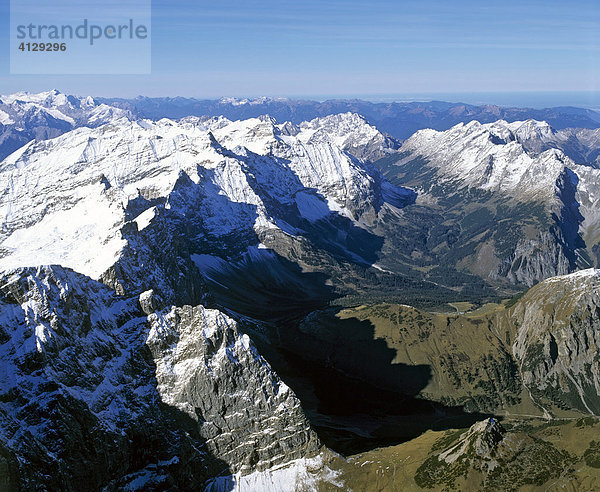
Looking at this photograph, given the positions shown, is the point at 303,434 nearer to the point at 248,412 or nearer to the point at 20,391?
the point at 248,412

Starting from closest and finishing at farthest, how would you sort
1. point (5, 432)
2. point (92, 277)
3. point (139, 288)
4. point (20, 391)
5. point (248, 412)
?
point (5, 432) → point (20, 391) → point (248, 412) → point (92, 277) → point (139, 288)

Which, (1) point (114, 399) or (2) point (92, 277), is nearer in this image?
(1) point (114, 399)

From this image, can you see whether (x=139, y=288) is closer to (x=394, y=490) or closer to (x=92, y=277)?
(x=92, y=277)

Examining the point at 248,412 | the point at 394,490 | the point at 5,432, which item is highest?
the point at 5,432

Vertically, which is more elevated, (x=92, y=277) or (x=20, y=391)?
(x=92, y=277)

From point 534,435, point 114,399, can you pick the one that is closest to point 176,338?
point 114,399

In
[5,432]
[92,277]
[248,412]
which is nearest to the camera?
[5,432]
